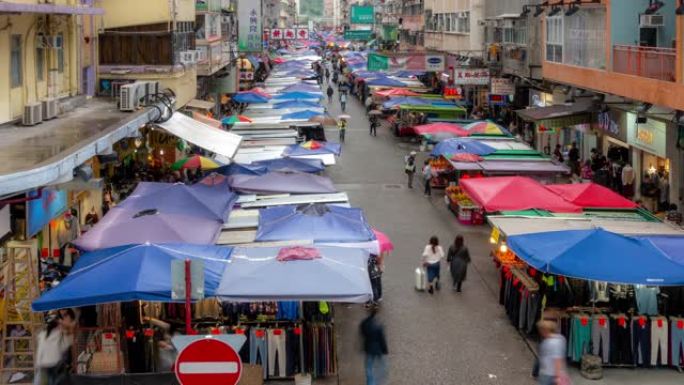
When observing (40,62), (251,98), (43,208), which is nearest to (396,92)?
(251,98)

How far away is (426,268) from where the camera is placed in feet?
56.1

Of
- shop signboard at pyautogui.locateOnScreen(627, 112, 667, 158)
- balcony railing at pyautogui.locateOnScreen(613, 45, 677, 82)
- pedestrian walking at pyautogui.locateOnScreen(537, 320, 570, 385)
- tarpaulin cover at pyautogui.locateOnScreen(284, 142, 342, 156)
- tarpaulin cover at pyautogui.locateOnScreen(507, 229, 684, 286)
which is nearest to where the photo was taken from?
pedestrian walking at pyautogui.locateOnScreen(537, 320, 570, 385)

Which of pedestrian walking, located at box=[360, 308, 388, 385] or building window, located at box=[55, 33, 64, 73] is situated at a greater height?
building window, located at box=[55, 33, 64, 73]

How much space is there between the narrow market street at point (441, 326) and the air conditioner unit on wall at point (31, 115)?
23.1ft

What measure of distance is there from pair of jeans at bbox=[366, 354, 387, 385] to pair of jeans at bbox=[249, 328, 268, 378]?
157cm

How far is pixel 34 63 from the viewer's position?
18203mm

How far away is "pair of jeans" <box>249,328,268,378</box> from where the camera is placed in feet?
40.3

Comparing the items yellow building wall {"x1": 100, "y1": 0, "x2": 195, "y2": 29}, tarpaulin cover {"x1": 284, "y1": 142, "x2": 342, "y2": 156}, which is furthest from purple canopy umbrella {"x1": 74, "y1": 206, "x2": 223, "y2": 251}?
yellow building wall {"x1": 100, "y1": 0, "x2": 195, "y2": 29}

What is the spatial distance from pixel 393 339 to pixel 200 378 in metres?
6.93

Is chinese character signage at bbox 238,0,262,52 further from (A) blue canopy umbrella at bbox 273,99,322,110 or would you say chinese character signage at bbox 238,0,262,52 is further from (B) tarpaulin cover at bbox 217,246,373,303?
(B) tarpaulin cover at bbox 217,246,373,303

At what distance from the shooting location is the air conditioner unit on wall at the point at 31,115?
16.8 m

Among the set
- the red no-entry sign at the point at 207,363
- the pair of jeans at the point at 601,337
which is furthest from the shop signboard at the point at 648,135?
the red no-entry sign at the point at 207,363

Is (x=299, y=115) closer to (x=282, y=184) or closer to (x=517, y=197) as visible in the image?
(x=282, y=184)

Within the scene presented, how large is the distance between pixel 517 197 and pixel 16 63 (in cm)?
1046
